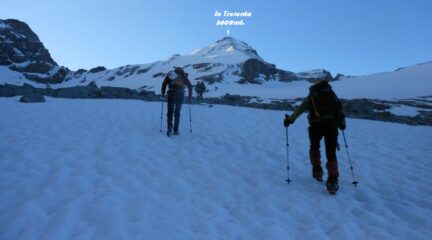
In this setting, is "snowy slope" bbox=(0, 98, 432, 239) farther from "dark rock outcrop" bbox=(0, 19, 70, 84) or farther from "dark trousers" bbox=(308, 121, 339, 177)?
"dark rock outcrop" bbox=(0, 19, 70, 84)

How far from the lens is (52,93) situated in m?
25.9

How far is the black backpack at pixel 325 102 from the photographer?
7.54 meters

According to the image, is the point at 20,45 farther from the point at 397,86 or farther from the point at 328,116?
the point at 328,116

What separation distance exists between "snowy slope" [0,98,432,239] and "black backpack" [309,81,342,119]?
5.25ft

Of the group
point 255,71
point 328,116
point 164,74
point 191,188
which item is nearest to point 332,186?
point 328,116

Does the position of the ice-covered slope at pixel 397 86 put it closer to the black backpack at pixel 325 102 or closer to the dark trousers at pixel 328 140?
the dark trousers at pixel 328 140

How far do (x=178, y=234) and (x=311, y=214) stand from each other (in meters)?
2.39

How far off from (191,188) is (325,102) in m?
3.34

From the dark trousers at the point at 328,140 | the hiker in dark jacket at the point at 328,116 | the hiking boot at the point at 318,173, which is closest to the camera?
the dark trousers at the point at 328,140

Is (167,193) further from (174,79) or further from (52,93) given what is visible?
(52,93)

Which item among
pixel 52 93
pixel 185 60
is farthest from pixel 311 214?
pixel 185 60

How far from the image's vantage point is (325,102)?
7.59 meters

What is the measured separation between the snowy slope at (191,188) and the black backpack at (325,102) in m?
1.60

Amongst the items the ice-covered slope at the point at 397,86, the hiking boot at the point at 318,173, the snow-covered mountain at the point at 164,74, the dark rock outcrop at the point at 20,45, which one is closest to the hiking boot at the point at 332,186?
the hiking boot at the point at 318,173
